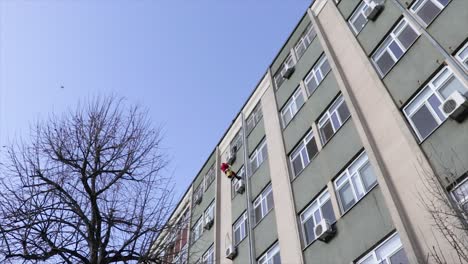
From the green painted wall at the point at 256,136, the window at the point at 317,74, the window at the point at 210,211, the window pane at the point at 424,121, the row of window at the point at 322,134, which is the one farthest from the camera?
the window at the point at 210,211

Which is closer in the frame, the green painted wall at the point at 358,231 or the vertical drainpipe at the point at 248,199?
the green painted wall at the point at 358,231

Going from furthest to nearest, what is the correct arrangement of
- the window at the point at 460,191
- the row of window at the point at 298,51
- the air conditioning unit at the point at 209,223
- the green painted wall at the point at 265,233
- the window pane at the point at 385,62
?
1. the air conditioning unit at the point at 209,223
2. the row of window at the point at 298,51
3. the green painted wall at the point at 265,233
4. the window pane at the point at 385,62
5. the window at the point at 460,191

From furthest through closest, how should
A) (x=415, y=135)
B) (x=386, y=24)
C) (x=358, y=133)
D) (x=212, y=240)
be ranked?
(x=212, y=240)
(x=386, y=24)
(x=358, y=133)
(x=415, y=135)

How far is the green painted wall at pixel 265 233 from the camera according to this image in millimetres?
13102

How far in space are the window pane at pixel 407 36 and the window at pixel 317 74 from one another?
3155 mm

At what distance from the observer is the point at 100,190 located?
843 cm

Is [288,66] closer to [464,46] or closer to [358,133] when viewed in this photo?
[358,133]

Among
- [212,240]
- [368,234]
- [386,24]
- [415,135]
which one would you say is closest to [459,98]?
[415,135]

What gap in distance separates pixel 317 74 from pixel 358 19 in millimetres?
2447

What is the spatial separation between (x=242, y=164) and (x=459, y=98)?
1133 centimetres

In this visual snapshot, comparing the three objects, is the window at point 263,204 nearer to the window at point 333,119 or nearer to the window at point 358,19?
the window at point 333,119

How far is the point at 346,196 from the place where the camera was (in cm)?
1053

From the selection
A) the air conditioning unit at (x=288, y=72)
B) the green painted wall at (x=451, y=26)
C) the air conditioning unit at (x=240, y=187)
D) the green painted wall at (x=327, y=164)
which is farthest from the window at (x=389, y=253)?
the air conditioning unit at (x=288, y=72)

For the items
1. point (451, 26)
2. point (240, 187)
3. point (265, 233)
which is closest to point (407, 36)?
point (451, 26)
